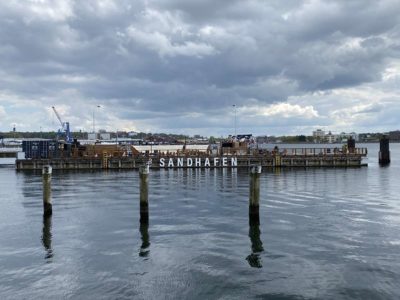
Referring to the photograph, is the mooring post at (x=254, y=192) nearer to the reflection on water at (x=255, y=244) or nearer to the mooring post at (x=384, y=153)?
the reflection on water at (x=255, y=244)

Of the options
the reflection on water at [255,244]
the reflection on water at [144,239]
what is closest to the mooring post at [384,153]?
the reflection on water at [255,244]

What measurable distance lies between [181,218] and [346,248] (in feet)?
45.8

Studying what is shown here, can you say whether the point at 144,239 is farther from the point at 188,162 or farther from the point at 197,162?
the point at 197,162

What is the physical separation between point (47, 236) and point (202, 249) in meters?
11.2

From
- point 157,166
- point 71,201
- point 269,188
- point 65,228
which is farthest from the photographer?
point 157,166

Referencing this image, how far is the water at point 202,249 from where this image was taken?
19938 mm

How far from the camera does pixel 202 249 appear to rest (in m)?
26.1

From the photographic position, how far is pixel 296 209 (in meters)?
39.6

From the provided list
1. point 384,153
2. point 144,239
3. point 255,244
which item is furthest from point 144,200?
point 384,153

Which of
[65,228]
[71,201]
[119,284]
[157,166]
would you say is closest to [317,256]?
[119,284]

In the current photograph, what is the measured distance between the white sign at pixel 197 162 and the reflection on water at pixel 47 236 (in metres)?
58.6

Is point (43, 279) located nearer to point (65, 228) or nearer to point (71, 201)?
point (65, 228)

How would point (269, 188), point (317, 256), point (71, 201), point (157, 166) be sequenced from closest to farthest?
1. point (317, 256)
2. point (71, 201)
3. point (269, 188)
4. point (157, 166)

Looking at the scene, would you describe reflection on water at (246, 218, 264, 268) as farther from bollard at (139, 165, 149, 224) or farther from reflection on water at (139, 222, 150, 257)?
bollard at (139, 165, 149, 224)
